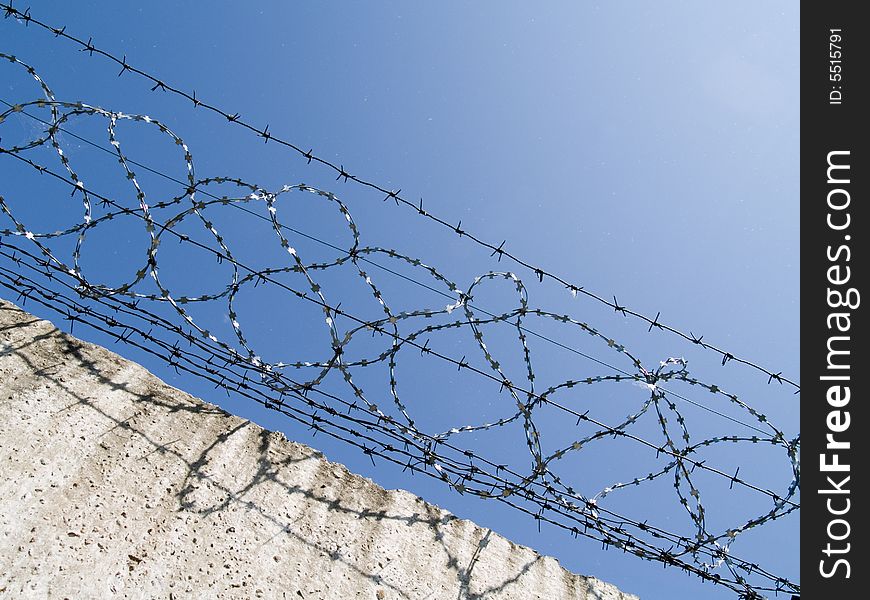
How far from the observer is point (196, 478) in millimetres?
3225

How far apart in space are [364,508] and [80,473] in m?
1.31

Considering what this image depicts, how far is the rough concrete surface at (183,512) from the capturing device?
278 centimetres

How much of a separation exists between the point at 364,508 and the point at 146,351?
1298mm

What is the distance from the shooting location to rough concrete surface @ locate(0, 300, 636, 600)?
2.78 m

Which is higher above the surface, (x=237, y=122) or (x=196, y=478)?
(x=237, y=122)

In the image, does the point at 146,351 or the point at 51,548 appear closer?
the point at 51,548

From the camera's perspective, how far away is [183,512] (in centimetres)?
307
